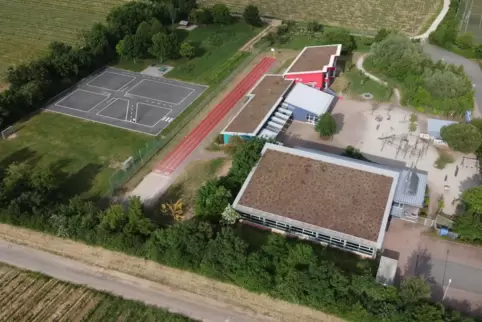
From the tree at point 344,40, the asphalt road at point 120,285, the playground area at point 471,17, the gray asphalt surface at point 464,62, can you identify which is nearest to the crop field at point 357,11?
the playground area at point 471,17

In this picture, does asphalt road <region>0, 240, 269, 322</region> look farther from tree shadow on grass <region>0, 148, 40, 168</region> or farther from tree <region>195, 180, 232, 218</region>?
tree shadow on grass <region>0, 148, 40, 168</region>

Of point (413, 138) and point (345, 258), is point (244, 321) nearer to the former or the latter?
point (345, 258)

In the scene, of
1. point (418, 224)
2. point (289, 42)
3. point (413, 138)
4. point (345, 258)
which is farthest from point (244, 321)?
point (289, 42)

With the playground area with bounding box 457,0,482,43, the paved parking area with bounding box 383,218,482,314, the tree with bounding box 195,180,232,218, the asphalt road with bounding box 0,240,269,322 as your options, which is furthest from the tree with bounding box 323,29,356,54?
the asphalt road with bounding box 0,240,269,322

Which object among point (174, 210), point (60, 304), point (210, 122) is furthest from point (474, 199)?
point (60, 304)

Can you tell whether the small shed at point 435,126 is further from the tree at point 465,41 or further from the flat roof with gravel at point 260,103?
the tree at point 465,41

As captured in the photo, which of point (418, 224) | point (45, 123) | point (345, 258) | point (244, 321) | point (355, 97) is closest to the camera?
point (244, 321)

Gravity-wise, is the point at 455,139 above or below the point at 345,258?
above

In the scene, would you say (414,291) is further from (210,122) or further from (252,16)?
(252,16)
